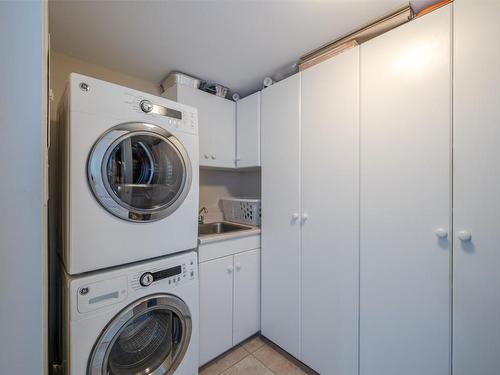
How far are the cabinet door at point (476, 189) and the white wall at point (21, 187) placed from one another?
146cm

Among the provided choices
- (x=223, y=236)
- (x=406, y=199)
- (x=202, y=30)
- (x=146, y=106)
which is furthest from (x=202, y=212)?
(x=406, y=199)

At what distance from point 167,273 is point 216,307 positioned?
1.82ft

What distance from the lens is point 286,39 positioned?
4.48 feet

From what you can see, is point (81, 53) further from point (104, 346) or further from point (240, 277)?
point (240, 277)

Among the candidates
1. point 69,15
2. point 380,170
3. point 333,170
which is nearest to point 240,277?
point 333,170

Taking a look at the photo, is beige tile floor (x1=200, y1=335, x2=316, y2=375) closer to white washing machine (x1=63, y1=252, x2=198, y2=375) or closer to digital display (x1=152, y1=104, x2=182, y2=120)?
white washing machine (x1=63, y1=252, x2=198, y2=375)

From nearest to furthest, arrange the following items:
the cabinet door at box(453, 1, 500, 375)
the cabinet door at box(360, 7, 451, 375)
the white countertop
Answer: the cabinet door at box(453, 1, 500, 375) → the cabinet door at box(360, 7, 451, 375) → the white countertop

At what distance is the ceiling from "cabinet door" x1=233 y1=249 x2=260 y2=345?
1.53 m

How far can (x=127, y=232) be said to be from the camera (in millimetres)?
1056

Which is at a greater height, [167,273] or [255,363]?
[167,273]

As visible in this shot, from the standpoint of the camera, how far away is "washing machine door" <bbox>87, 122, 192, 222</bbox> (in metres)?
0.99

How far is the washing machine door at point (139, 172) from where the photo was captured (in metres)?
0.99

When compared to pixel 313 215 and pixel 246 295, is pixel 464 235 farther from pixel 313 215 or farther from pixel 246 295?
pixel 246 295

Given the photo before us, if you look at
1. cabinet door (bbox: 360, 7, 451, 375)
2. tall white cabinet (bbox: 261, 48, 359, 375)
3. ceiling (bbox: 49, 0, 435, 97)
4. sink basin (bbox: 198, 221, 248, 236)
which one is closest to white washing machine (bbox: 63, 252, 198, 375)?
tall white cabinet (bbox: 261, 48, 359, 375)
